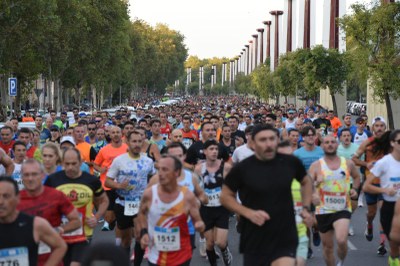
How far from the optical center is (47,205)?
7.43 meters

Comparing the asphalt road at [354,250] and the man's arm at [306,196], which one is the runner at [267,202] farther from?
the asphalt road at [354,250]

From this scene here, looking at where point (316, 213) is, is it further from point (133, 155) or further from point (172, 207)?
point (172, 207)

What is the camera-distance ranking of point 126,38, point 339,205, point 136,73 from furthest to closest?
point 136,73 < point 126,38 < point 339,205

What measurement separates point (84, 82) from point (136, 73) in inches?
1543

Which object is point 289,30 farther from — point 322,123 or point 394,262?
point 394,262

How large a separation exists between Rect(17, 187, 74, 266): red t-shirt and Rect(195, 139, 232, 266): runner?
3.68 metres

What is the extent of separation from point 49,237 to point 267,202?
1.70 metres

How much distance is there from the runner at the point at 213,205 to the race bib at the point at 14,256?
4.82 m

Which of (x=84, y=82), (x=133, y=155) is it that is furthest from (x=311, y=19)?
(x=133, y=155)

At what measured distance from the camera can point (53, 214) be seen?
7508 mm

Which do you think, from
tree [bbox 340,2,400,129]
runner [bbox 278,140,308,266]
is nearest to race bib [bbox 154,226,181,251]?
runner [bbox 278,140,308,266]

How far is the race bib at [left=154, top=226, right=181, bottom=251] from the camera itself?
7.83 m

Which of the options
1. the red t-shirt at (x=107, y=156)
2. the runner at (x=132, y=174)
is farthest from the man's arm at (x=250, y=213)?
the red t-shirt at (x=107, y=156)

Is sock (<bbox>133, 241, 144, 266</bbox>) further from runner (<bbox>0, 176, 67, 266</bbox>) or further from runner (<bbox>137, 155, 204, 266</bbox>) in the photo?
runner (<bbox>0, 176, 67, 266</bbox>)
